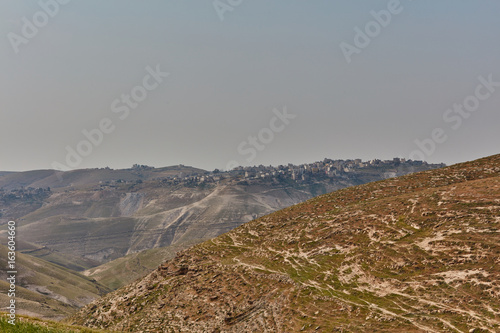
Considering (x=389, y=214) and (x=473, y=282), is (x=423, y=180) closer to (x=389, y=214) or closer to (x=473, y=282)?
(x=389, y=214)

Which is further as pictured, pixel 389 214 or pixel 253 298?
pixel 389 214

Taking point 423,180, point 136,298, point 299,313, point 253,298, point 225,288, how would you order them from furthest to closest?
point 423,180
point 136,298
point 225,288
point 253,298
point 299,313

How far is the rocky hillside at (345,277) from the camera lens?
37.6 meters

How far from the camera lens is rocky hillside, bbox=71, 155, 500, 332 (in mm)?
37562

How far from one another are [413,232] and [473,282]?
1410cm

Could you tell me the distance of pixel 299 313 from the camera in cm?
4159

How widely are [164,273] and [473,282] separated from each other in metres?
46.7

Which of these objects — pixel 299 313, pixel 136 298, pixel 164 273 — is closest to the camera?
pixel 299 313

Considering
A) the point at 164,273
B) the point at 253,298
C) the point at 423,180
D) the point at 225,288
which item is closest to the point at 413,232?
the point at 253,298

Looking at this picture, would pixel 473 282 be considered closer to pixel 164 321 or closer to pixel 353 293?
pixel 353 293

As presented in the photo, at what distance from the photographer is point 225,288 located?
51781 mm

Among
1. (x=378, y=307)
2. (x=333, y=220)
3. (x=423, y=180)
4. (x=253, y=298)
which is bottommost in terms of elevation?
(x=378, y=307)

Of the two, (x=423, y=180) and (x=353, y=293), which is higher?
(x=423, y=180)

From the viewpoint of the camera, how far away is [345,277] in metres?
47.5
